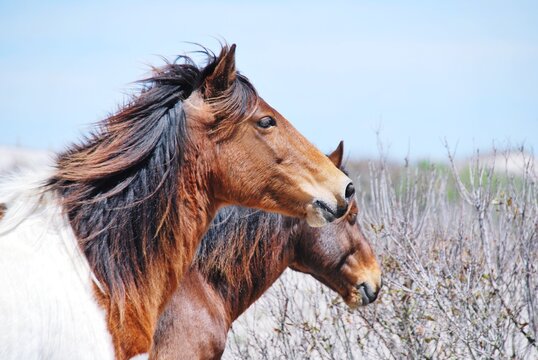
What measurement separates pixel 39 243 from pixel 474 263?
3.31 metres

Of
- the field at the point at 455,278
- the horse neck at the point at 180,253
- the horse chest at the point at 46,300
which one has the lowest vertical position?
the horse chest at the point at 46,300

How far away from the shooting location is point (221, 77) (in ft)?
14.3

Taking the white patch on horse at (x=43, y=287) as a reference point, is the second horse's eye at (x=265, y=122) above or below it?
above

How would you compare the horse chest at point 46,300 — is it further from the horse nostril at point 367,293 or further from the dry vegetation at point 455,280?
the horse nostril at point 367,293

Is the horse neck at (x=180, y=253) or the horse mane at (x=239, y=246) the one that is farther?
the horse mane at (x=239, y=246)

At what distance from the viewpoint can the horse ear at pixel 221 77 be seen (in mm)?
4328

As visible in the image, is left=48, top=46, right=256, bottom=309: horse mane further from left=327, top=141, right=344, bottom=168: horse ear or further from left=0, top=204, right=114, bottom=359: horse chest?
left=327, top=141, right=344, bottom=168: horse ear

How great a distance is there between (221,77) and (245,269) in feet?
6.49

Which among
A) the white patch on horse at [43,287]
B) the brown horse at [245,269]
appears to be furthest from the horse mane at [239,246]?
the white patch on horse at [43,287]

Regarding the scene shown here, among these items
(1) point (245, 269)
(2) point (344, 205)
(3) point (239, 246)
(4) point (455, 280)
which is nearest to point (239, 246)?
(3) point (239, 246)

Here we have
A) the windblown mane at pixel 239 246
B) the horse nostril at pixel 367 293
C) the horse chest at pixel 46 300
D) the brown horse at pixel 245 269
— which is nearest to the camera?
the horse chest at pixel 46 300

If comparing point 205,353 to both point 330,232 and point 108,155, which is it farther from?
point 108,155

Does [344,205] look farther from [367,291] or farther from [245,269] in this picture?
[367,291]

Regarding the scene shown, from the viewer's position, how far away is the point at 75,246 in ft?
12.8
